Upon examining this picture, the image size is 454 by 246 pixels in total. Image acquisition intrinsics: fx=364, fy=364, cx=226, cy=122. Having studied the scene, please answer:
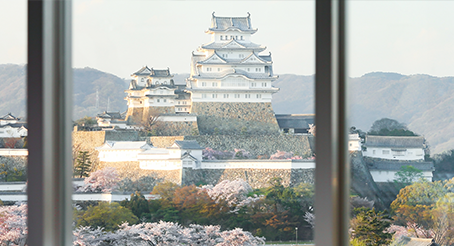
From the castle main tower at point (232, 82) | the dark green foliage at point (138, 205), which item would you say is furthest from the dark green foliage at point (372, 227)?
the dark green foliage at point (138, 205)

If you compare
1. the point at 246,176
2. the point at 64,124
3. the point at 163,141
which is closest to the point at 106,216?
the point at 163,141

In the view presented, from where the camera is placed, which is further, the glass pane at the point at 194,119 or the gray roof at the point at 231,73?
the gray roof at the point at 231,73

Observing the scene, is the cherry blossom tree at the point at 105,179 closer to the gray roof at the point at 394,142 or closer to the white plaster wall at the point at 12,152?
the white plaster wall at the point at 12,152

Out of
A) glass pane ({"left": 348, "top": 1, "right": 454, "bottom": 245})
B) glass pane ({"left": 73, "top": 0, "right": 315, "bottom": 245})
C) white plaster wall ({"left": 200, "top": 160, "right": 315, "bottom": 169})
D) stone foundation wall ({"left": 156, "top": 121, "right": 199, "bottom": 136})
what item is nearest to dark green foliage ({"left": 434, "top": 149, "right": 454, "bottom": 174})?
glass pane ({"left": 348, "top": 1, "right": 454, "bottom": 245})

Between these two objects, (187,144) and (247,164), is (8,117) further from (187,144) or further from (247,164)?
(247,164)

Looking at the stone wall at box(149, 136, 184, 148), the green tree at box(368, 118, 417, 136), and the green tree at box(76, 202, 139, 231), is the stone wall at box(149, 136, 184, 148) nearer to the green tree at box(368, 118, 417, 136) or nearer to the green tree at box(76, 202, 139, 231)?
the green tree at box(76, 202, 139, 231)

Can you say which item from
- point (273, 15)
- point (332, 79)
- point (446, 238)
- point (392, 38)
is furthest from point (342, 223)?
point (273, 15)

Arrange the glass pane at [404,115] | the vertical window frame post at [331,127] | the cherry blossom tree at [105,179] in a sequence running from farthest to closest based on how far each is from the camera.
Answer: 1. the cherry blossom tree at [105,179]
2. the glass pane at [404,115]
3. the vertical window frame post at [331,127]
